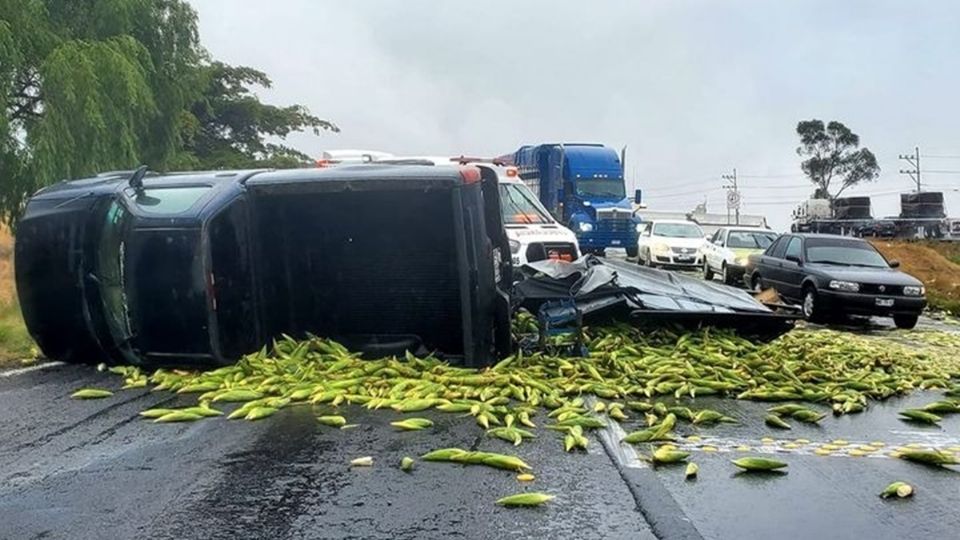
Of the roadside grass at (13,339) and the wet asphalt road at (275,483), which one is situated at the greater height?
the roadside grass at (13,339)

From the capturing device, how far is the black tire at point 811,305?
1595 cm

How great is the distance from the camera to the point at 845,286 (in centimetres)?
1557

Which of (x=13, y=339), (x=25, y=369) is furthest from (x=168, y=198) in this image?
(x=13, y=339)

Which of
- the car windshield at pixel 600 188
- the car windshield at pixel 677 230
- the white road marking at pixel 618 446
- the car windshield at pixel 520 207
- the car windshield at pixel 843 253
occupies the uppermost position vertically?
the car windshield at pixel 600 188

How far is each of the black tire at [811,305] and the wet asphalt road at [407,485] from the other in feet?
31.9

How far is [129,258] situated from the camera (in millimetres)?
7777

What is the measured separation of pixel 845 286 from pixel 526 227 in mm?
6155

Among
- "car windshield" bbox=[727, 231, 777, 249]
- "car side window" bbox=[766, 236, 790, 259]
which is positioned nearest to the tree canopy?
"car side window" bbox=[766, 236, 790, 259]

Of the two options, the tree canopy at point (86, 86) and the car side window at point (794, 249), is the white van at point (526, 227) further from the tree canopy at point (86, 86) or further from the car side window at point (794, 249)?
the tree canopy at point (86, 86)

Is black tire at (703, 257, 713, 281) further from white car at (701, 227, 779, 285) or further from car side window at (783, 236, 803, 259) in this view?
car side window at (783, 236, 803, 259)

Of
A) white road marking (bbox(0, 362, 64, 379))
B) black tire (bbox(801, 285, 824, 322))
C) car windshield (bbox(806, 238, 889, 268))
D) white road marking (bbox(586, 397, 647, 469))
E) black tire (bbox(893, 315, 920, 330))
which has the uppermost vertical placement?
car windshield (bbox(806, 238, 889, 268))

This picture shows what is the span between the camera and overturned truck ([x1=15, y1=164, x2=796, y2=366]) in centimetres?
761

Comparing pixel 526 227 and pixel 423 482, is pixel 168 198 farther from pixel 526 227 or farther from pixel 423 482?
pixel 526 227

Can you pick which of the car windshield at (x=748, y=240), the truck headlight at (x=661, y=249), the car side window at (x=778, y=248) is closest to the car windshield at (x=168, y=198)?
the car side window at (x=778, y=248)
